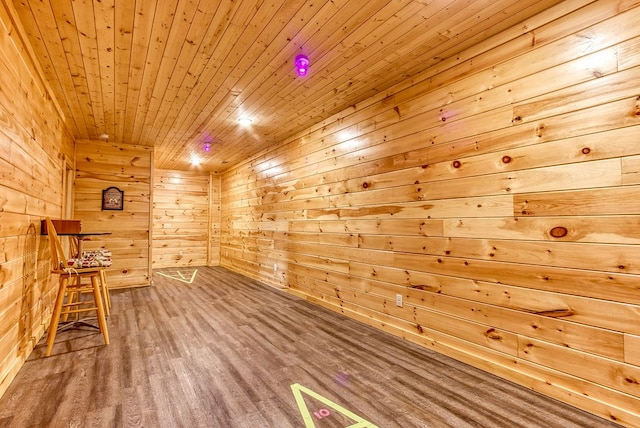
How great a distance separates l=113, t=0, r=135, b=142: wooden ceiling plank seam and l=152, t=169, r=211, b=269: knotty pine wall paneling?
4.14 metres

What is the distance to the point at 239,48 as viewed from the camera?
254 cm

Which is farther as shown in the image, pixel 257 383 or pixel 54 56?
pixel 54 56

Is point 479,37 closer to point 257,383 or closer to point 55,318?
point 257,383

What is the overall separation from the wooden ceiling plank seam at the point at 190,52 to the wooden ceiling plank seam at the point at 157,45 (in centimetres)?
13

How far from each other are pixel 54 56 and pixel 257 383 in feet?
10.4

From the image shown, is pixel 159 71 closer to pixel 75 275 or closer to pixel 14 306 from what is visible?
pixel 75 275

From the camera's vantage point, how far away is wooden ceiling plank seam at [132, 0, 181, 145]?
82.0 inches

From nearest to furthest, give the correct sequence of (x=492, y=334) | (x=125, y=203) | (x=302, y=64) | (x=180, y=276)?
1. (x=492, y=334)
2. (x=302, y=64)
3. (x=125, y=203)
4. (x=180, y=276)

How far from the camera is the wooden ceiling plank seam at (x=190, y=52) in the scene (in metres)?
2.16

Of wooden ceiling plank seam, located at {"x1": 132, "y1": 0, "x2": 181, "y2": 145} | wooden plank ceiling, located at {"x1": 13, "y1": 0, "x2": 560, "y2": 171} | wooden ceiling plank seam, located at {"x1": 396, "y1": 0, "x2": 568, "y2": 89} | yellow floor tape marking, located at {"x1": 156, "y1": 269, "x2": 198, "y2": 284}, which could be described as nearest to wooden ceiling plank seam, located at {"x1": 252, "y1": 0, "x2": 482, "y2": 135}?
wooden plank ceiling, located at {"x1": 13, "y1": 0, "x2": 560, "y2": 171}

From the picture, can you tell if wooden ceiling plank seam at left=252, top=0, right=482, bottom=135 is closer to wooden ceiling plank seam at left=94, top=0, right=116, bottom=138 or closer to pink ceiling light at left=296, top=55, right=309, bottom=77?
pink ceiling light at left=296, top=55, right=309, bottom=77

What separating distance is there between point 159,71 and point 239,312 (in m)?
2.84

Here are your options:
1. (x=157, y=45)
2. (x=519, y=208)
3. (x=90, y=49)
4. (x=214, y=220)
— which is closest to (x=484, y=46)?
(x=519, y=208)

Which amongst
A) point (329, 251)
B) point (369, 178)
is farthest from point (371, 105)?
point (329, 251)
